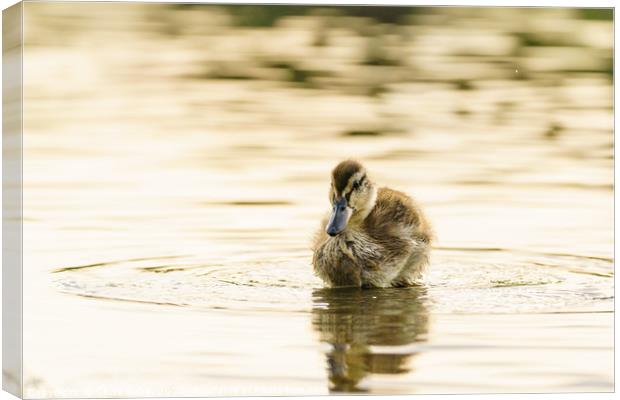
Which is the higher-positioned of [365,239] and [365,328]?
[365,239]

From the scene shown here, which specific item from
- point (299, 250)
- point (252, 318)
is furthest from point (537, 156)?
point (252, 318)

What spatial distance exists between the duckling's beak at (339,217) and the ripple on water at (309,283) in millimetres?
358

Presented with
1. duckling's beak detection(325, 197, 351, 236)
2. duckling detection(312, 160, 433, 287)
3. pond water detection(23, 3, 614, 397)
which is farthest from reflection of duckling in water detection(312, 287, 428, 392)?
duckling's beak detection(325, 197, 351, 236)

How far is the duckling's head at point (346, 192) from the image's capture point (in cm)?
1123

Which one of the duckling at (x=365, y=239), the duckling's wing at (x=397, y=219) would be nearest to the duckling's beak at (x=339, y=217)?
the duckling at (x=365, y=239)

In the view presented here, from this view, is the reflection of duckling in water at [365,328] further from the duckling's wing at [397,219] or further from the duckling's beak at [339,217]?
the duckling's wing at [397,219]

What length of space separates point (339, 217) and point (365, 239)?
31cm

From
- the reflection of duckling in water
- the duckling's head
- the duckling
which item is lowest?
the reflection of duckling in water

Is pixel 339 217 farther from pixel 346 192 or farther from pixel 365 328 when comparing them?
pixel 365 328

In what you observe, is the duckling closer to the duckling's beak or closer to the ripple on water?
the duckling's beak

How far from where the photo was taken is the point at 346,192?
11.3m

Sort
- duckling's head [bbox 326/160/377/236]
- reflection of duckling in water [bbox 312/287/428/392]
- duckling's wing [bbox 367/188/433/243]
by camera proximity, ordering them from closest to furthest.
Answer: reflection of duckling in water [bbox 312/287/428/392] < duckling's head [bbox 326/160/377/236] < duckling's wing [bbox 367/188/433/243]

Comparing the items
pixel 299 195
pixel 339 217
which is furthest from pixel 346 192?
pixel 299 195

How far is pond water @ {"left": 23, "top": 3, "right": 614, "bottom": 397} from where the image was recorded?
30.2 feet
